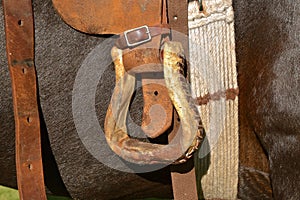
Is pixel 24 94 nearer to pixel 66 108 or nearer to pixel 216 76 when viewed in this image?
pixel 66 108

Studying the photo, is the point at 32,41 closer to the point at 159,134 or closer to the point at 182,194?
the point at 159,134

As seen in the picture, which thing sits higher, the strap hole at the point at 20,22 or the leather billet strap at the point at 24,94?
the strap hole at the point at 20,22

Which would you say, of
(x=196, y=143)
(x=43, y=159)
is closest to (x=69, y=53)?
(x=43, y=159)

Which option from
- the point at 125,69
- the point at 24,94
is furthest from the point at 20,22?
the point at 125,69

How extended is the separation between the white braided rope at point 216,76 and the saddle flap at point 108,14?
0.14 meters

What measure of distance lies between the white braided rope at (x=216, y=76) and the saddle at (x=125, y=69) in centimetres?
5

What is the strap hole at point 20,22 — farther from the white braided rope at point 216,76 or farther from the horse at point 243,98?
the white braided rope at point 216,76

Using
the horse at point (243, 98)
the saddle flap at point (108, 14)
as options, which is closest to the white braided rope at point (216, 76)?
the horse at point (243, 98)

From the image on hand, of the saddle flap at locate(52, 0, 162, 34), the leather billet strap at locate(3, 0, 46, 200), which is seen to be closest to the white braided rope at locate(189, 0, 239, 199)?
the saddle flap at locate(52, 0, 162, 34)

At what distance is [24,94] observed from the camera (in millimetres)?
1815

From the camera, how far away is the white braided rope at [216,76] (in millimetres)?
1812

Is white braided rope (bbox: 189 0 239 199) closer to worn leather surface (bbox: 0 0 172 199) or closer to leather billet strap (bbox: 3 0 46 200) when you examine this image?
worn leather surface (bbox: 0 0 172 199)

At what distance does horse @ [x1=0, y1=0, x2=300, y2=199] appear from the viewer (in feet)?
5.85

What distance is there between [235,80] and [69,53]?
1.84 ft
